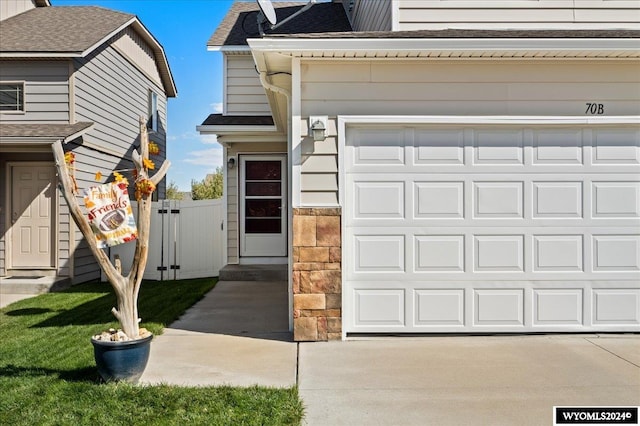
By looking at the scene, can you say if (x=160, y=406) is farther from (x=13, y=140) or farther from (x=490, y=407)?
(x=13, y=140)

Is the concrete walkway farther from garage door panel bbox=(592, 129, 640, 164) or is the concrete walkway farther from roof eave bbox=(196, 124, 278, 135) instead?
garage door panel bbox=(592, 129, 640, 164)

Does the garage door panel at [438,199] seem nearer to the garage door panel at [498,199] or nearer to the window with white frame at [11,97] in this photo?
the garage door panel at [498,199]

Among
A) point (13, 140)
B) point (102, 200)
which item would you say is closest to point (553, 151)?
point (102, 200)

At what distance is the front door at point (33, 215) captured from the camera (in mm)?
8750

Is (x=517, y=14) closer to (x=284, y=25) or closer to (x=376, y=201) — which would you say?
(x=376, y=201)

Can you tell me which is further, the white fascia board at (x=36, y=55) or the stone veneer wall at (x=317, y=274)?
the white fascia board at (x=36, y=55)

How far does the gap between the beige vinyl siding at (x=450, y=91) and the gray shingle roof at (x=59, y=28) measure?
20.9 ft

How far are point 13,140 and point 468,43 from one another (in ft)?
24.9

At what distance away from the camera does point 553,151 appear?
4895mm

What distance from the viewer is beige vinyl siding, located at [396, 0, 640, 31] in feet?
18.0

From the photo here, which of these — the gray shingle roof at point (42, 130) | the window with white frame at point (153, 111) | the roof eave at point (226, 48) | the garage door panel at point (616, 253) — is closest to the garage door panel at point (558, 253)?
the garage door panel at point (616, 253)

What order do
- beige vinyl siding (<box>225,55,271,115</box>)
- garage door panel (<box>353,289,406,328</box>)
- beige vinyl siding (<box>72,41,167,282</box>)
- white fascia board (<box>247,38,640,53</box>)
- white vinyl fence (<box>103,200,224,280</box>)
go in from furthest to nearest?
beige vinyl siding (<box>225,55,271,115</box>)
white vinyl fence (<box>103,200,224,280</box>)
beige vinyl siding (<box>72,41,167,282</box>)
garage door panel (<box>353,289,406,328</box>)
white fascia board (<box>247,38,640,53</box>)

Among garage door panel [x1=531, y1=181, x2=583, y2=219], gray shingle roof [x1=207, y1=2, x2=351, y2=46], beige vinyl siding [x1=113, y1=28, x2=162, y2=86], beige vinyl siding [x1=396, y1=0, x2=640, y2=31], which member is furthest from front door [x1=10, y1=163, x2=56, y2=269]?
garage door panel [x1=531, y1=181, x2=583, y2=219]

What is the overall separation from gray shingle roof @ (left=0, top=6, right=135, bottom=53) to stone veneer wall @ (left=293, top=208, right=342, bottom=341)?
6733 mm
